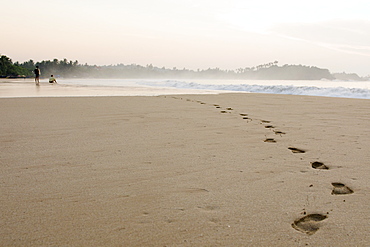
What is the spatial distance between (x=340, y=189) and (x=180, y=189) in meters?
0.97

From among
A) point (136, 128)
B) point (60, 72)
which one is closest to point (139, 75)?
point (60, 72)

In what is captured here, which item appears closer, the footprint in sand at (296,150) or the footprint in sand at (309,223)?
the footprint in sand at (309,223)

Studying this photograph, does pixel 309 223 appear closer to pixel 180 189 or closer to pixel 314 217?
pixel 314 217

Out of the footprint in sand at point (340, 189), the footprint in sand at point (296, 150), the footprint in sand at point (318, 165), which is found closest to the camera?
the footprint in sand at point (340, 189)

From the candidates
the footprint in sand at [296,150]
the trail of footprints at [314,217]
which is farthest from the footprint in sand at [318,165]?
the footprint in sand at [296,150]

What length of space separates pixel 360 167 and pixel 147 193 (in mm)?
1614

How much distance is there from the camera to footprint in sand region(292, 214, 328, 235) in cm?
128

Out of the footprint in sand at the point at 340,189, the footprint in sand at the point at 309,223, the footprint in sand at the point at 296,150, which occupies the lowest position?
the footprint in sand at the point at 309,223

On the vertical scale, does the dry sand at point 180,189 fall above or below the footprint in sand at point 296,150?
below

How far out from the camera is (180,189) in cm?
172

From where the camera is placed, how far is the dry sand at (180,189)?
4.05ft

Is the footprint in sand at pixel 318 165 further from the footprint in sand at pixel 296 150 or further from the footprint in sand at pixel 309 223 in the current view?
the footprint in sand at pixel 309 223

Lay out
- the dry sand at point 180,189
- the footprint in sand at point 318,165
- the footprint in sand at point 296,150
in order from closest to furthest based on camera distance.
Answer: the dry sand at point 180,189 < the footprint in sand at point 318,165 < the footprint in sand at point 296,150

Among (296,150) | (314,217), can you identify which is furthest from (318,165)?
(314,217)
